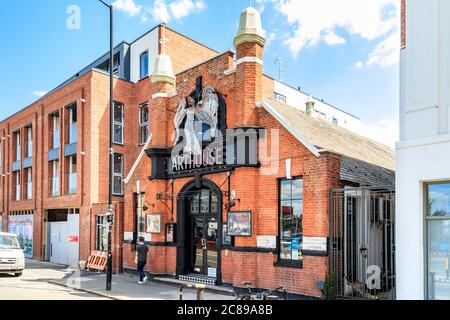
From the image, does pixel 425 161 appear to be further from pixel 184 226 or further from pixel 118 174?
pixel 118 174

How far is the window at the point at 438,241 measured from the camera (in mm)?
8000

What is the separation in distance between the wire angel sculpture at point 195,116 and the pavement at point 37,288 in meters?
5.91

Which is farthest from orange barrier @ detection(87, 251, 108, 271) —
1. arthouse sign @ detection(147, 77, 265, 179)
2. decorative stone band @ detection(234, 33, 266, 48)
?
decorative stone band @ detection(234, 33, 266, 48)

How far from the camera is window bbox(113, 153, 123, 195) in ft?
78.5

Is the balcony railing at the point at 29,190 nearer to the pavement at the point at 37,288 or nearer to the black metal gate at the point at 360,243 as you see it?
the pavement at the point at 37,288

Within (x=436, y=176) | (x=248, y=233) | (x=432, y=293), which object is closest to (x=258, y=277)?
(x=248, y=233)

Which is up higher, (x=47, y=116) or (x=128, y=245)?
(x=47, y=116)

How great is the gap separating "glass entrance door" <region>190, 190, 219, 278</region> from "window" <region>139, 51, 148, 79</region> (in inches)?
506

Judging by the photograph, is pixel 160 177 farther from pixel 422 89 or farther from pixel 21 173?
pixel 21 173

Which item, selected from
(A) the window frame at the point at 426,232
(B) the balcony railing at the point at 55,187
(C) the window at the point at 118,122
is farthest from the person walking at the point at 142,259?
(B) the balcony railing at the point at 55,187

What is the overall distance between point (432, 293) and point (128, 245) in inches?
499

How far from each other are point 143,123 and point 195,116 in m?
9.40

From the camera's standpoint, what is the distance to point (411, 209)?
844cm

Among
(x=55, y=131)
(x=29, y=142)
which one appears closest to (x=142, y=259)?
(x=55, y=131)
